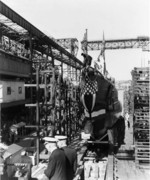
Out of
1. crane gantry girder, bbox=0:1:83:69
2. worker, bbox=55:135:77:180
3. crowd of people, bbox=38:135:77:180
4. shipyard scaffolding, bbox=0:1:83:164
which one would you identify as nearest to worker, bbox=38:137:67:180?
crowd of people, bbox=38:135:77:180

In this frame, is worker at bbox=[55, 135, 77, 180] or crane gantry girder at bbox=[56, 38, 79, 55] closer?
worker at bbox=[55, 135, 77, 180]

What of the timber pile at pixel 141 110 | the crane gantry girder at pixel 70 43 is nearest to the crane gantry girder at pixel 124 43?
the crane gantry girder at pixel 70 43

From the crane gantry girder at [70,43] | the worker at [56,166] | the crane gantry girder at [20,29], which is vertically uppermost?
the crane gantry girder at [70,43]

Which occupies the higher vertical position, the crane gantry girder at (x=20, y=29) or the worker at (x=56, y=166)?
the crane gantry girder at (x=20, y=29)

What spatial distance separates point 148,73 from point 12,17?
23.9ft

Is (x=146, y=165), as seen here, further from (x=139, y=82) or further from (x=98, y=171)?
(x=139, y=82)

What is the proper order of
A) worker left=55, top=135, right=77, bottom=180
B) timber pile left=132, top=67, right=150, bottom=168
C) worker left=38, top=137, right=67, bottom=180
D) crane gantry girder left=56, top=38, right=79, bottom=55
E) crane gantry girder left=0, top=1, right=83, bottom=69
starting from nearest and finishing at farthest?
worker left=38, top=137, right=67, bottom=180 → worker left=55, top=135, right=77, bottom=180 → timber pile left=132, top=67, right=150, bottom=168 → crane gantry girder left=0, top=1, right=83, bottom=69 → crane gantry girder left=56, top=38, right=79, bottom=55

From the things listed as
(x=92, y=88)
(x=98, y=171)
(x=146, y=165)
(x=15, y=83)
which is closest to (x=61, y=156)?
(x=98, y=171)

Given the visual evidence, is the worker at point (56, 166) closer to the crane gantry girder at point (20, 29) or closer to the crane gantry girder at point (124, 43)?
the crane gantry girder at point (20, 29)

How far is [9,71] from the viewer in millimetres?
13492

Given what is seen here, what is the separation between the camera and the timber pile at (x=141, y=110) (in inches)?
420

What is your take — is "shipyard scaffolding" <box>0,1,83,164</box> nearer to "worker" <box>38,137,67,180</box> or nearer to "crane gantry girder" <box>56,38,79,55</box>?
"worker" <box>38,137,67,180</box>

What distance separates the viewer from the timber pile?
1066cm

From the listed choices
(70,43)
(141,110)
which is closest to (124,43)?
(70,43)
